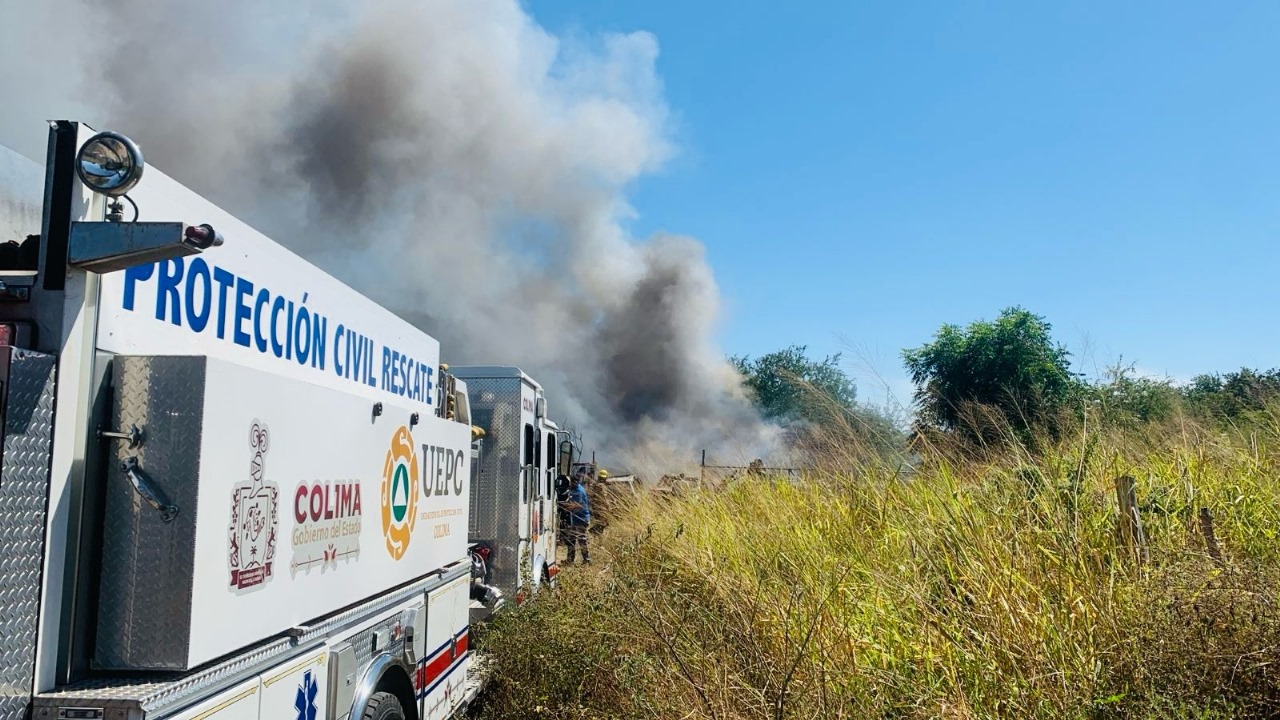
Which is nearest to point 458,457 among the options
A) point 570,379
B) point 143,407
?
point 143,407

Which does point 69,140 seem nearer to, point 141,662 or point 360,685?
point 141,662

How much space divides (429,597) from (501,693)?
63.5 inches

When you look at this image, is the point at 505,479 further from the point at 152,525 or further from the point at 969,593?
the point at 152,525

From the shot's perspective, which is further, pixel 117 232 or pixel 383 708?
pixel 383 708

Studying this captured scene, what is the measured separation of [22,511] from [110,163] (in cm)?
91

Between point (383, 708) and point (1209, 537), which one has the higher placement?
point (1209, 537)

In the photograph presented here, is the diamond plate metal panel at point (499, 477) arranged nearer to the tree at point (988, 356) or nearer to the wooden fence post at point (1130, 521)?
the wooden fence post at point (1130, 521)

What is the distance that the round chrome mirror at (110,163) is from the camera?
7.07 feet

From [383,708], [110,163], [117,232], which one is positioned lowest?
[383,708]

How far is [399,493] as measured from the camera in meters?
4.00

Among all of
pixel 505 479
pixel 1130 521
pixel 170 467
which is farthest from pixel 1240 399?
pixel 170 467

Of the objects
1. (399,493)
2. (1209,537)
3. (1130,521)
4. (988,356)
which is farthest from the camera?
(988,356)

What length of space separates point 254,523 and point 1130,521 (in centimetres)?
373

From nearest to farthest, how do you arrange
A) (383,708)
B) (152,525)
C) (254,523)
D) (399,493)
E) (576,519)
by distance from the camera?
(152,525), (254,523), (383,708), (399,493), (576,519)
